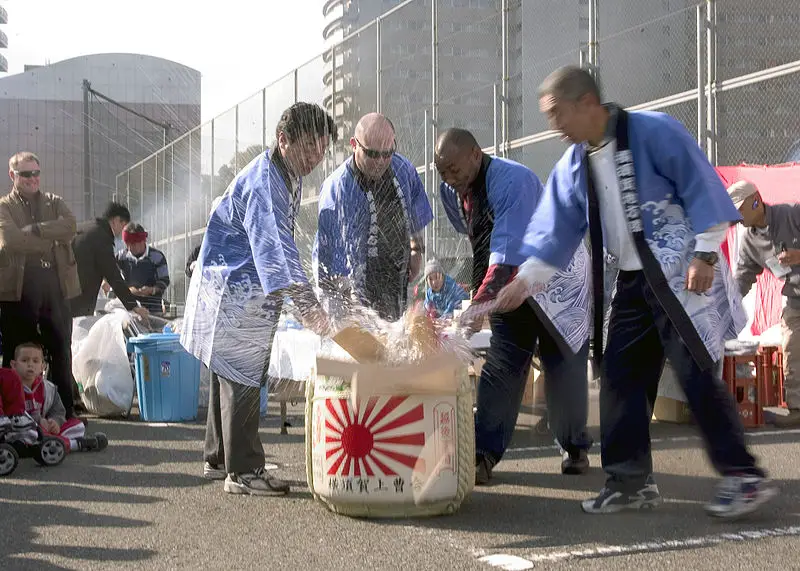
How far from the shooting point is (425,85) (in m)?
11.0

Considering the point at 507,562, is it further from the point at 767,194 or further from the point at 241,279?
Result: the point at 767,194

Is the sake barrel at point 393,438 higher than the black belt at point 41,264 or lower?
lower

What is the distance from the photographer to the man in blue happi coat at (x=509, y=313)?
446 centimetres

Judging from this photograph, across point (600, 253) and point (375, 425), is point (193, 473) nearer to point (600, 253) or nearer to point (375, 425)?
point (375, 425)

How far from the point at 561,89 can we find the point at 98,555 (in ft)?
7.69

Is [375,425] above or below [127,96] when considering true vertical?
below

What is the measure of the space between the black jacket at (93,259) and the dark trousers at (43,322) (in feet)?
3.72

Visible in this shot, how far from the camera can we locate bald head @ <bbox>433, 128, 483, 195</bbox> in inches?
176

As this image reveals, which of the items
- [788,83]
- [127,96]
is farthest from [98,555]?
[127,96]

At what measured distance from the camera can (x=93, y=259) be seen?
8305 millimetres

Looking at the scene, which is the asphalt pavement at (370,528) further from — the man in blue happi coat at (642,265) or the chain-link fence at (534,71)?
the chain-link fence at (534,71)

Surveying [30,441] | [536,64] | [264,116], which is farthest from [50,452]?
[264,116]

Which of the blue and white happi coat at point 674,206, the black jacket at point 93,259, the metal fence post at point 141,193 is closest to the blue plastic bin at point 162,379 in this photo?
Answer: the black jacket at point 93,259

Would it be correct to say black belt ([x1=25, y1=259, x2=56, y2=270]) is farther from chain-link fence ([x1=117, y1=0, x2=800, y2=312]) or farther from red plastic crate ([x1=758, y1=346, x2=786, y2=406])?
red plastic crate ([x1=758, y1=346, x2=786, y2=406])
